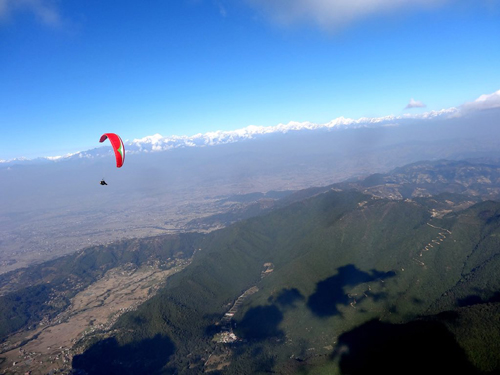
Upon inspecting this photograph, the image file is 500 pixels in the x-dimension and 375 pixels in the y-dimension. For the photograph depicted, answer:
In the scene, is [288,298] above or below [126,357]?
above

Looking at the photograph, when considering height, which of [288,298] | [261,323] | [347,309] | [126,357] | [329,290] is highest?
[329,290]

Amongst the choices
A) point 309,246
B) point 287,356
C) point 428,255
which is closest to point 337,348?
point 287,356

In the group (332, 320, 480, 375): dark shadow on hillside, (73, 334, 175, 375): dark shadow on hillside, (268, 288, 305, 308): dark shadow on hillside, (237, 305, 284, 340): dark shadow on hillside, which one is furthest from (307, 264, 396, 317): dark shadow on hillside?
(73, 334, 175, 375): dark shadow on hillside

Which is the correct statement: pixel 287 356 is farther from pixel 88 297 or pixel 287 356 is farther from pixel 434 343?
pixel 88 297

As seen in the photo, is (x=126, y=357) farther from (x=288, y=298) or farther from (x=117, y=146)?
(x=117, y=146)

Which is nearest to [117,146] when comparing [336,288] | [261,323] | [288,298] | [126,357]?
[126,357]

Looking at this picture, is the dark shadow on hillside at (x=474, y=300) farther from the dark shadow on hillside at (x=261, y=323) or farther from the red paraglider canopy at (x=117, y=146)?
the red paraglider canopy at (x=117, y=146)

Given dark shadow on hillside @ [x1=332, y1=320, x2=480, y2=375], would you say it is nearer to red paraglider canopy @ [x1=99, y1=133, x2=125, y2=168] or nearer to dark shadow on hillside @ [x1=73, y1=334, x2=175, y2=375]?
dark shadow on hillside @ [x1=73, y1=334, x2=175, y2=375]

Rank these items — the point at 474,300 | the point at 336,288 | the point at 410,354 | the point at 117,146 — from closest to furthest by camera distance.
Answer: the point at 117,146 < the point at 410,354 < the point at 474,300 < the point at 336,288
